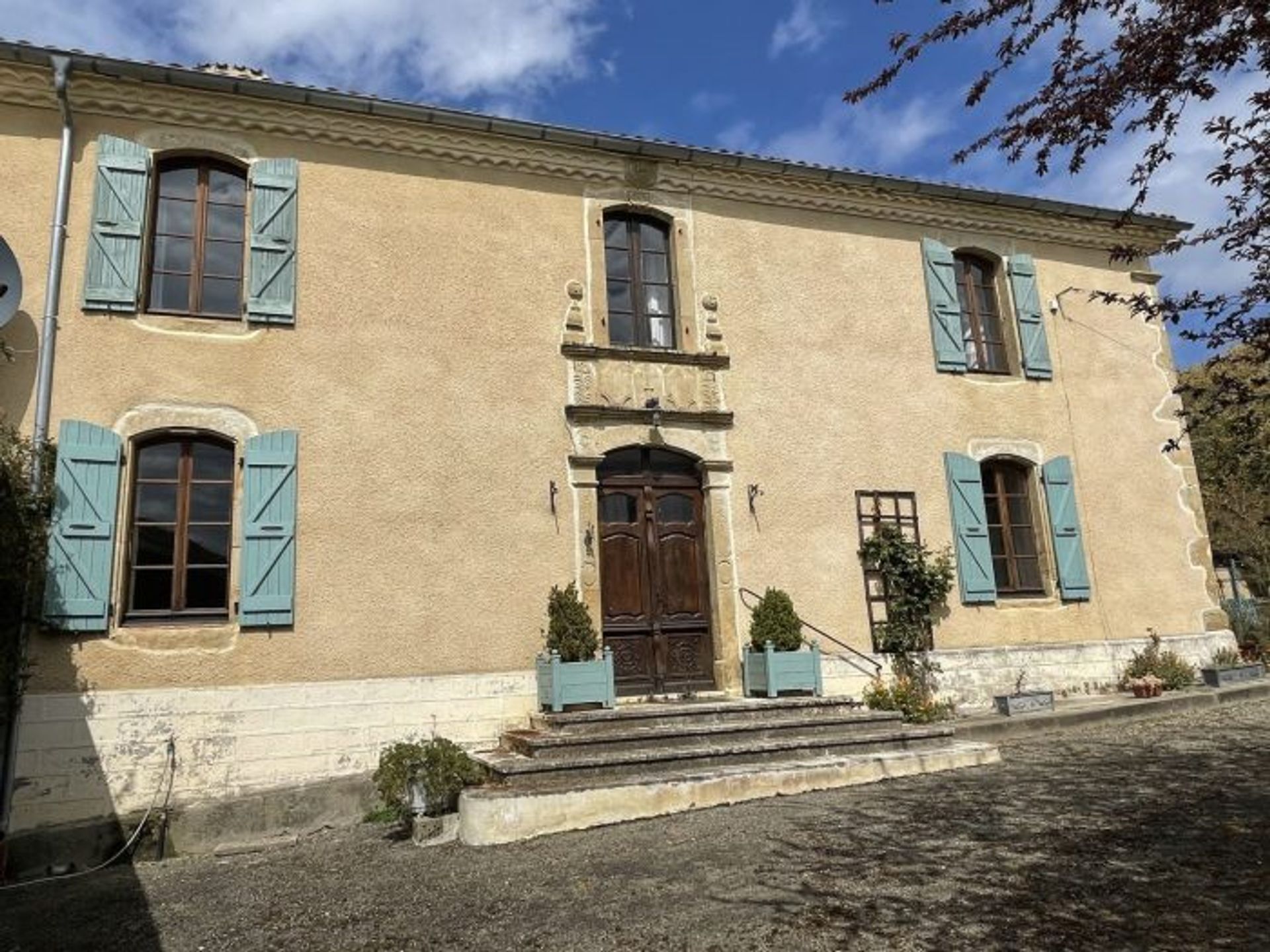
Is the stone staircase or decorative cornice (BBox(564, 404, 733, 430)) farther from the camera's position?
decorative cornice (BBox(564, 404, 733, 430))

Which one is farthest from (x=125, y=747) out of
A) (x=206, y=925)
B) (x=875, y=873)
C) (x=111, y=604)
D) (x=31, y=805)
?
(x=875, y=873)

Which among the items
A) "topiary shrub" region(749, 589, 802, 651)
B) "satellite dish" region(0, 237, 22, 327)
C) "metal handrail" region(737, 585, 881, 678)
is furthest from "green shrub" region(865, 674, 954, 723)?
"satellite dish" region(0, 237, 22, 327)

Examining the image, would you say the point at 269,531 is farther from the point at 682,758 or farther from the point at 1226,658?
the point at 1226,658

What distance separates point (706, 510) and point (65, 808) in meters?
5.76

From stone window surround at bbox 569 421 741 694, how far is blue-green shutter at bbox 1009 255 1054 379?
4290 millimetres

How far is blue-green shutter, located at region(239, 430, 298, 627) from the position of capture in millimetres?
6949

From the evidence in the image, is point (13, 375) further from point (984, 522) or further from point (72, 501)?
point (984, 522)

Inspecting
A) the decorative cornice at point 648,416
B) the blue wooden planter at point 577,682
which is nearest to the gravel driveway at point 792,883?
the blue wooden planter at point 577,682

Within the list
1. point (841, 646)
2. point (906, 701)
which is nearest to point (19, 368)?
point (841, 646)

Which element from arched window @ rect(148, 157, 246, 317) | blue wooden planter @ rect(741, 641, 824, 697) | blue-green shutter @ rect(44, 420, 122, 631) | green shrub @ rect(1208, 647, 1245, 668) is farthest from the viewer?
green shrub @ rect(1208, 647, 1245, 668)

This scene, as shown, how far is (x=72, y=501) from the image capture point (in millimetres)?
6656

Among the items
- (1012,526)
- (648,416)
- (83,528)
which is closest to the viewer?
(83,528)

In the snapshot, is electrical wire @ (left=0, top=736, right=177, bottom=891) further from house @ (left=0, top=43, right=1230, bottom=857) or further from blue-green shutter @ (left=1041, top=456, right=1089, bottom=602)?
blue-green shutter @ (left=1041, top=456, right=1089, bottom=602)

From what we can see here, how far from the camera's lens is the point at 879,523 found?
30.4 ft
